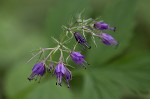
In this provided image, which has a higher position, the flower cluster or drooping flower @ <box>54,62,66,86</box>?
the flower cluster

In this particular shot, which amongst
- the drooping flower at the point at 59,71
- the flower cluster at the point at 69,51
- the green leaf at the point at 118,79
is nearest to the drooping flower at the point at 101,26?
the flower cluster at the point at 69,51

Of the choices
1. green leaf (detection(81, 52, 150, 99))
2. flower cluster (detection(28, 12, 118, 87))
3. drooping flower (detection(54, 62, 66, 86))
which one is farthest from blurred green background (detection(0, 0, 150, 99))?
drooping flower (detection(54, 62, 66, 86))

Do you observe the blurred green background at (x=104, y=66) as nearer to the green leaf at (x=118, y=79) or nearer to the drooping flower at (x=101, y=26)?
the green leaf at (x=118, y=79)

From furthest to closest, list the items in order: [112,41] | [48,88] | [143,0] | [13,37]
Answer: [143,0] < [13,37] < [48,88] < [112,41]

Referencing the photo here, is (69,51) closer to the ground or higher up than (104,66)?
closer to the ground

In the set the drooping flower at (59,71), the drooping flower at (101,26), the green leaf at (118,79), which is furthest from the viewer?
the green leaf at (118,79)

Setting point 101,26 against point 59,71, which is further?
point 101,26

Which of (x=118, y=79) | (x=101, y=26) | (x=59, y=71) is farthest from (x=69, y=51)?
(x=118, y=79)

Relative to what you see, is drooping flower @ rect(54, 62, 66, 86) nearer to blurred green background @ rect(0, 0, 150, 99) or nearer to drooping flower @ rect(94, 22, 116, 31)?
drooping flower @ rect(94, 22, 116, 31)

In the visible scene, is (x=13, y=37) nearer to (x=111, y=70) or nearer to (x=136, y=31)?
(x=136, y=31)

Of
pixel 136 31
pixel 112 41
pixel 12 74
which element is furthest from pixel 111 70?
pixel 136 31

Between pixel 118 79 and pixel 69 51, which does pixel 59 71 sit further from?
pixel 118 79
